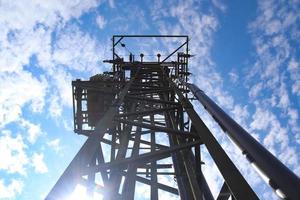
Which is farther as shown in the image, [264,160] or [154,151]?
[154,151]

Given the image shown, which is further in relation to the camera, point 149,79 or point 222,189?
point 149,79

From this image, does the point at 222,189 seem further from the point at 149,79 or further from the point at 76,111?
the point at 149,79

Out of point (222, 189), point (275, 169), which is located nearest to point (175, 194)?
point (222, 189)

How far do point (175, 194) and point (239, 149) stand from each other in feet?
14.9

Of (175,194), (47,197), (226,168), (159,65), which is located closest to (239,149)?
(226,168)

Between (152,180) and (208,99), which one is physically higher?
(208,99)

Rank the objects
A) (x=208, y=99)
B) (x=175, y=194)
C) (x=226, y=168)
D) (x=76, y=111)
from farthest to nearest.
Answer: (x=76, y=111) → (x=175, y=194) → (x=208, y=99) → (x=226, y=168)

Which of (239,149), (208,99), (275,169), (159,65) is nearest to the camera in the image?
(275,169)

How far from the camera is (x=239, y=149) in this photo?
3717mm

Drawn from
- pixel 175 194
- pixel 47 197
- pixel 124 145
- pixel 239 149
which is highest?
pixel 239 149

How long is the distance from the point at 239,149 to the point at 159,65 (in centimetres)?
1060

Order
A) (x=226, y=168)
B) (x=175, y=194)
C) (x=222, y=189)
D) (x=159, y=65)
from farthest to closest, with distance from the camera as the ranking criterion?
(x=159, y=65), (x=175, y=194), (x=222, y=189), (x=226, y=168)

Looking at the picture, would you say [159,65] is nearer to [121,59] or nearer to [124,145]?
[121,59]

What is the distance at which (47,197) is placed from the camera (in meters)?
3.91
